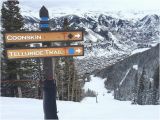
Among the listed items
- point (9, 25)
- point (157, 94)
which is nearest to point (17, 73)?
point (9, 25)

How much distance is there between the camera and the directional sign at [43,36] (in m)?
13.1

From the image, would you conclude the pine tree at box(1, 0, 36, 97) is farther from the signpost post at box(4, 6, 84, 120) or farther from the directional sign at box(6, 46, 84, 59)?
the directional sign at box(6, 46, 84, 59)

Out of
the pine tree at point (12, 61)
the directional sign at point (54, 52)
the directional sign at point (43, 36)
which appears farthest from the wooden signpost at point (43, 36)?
the pine tree at point (12, 61)

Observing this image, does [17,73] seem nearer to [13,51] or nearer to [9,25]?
[9,25]

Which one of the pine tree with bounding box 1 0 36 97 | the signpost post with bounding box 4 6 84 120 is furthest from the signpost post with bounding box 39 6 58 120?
the pine tree with bounding box 1 0 36 97

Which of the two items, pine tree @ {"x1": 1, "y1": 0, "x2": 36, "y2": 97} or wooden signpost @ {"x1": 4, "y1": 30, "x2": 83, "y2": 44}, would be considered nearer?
wooden signpost @ {"x1": 4, "y1": 30, "x2": 83, "y2": 44}

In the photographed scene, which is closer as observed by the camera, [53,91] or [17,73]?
[53,91]

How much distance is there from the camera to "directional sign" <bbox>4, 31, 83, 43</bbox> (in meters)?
13.1

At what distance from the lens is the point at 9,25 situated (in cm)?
3244

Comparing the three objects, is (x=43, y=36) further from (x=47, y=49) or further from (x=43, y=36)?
(x=47, y=49)

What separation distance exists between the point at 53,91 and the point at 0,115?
2.93 meters

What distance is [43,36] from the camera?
13422 millimetres

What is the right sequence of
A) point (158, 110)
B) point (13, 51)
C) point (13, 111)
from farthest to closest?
1. point (158, 110)
2. point (13, 111)
3. point (13, 51)

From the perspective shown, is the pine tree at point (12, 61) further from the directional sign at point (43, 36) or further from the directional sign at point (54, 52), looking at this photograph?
the directional sign at point (54, 52)
